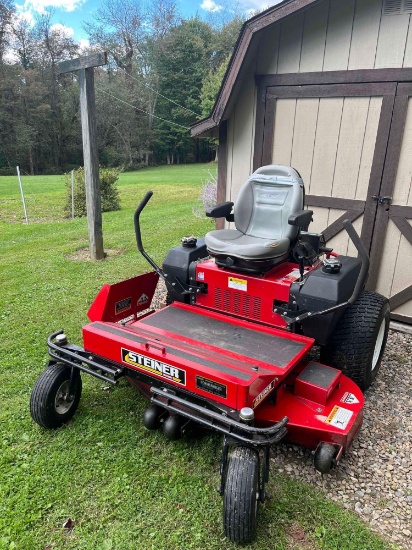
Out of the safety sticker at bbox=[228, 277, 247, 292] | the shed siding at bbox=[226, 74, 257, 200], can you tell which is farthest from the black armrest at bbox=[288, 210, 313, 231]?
the shed siding at bbox=[226, 74, 257, 200]

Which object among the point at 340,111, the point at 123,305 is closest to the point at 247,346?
the point at 123,305

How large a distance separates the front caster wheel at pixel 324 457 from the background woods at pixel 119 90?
31.9 meters

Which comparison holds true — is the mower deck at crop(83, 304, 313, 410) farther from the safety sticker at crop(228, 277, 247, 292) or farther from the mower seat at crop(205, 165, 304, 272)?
the mower seat at crop(205, 165, 304, 272)

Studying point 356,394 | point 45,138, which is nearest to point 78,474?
point 356,394

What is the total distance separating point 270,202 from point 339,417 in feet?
5.99

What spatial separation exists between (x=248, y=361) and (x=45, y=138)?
34563 millimetres

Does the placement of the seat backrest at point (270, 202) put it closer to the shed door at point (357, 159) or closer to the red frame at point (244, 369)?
the red frame at point (244, 369)

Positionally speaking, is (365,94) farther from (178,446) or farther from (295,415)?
(178,446)

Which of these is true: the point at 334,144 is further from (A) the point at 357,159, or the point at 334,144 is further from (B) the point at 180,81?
(B) the point at 180,81

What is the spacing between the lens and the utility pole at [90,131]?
547 cm

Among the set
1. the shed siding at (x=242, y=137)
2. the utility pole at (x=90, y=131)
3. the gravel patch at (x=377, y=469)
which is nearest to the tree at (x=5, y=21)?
the utility pole at (x=90, y=131)

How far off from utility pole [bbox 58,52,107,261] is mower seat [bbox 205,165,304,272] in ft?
9.13

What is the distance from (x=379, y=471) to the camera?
8.04ft

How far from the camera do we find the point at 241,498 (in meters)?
1.92
